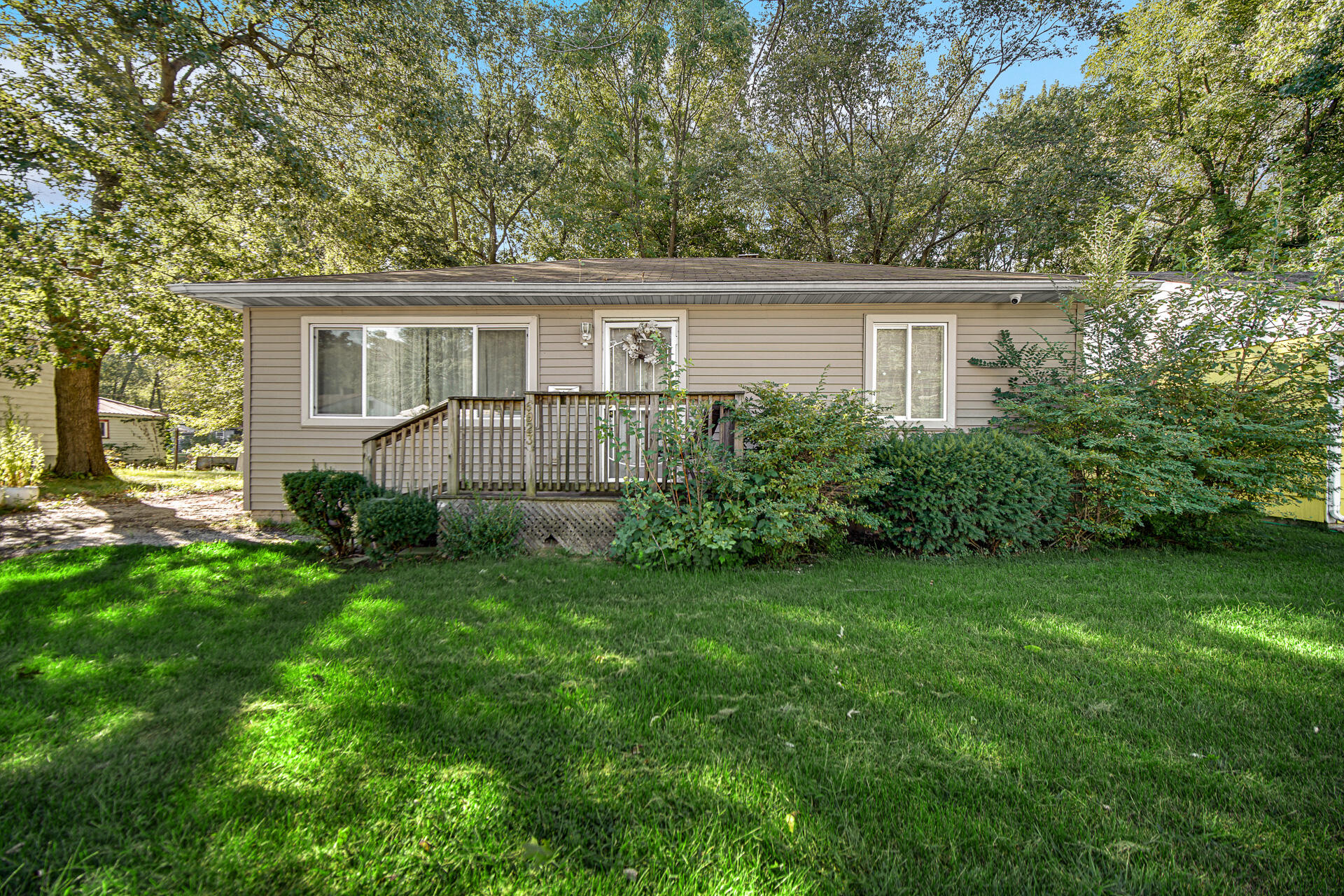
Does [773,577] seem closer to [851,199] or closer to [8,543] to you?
[8,543]

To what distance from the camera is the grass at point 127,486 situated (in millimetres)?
10062

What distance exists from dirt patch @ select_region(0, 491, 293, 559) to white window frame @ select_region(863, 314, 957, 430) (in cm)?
767

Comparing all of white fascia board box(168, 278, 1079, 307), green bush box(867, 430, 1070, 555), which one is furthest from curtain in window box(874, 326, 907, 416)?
green bush box(867, 430, 1070, 555)

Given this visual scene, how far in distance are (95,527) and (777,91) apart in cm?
1812

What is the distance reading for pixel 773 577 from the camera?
4824 mm

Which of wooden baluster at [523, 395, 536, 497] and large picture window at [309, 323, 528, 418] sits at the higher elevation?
large picture window at [309, 323, 528, 418]

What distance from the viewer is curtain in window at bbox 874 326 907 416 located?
25.4 ft

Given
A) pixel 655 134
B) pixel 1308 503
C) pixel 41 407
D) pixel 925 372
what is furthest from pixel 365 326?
pixel 1308 503

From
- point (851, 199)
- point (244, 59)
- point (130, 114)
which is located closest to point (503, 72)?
point (244, 59)

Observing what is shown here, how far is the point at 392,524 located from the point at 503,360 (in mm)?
3286

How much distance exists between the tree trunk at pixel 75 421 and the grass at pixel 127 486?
346mm

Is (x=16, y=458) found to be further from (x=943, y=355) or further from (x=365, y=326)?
(x=943, y=355)

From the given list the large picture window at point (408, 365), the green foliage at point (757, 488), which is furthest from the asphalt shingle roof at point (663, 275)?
the green foliage at point (757, 488)

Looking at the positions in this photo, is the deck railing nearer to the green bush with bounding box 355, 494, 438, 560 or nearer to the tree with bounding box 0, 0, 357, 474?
the green bush with bounding box 355, 494, 438, 560
